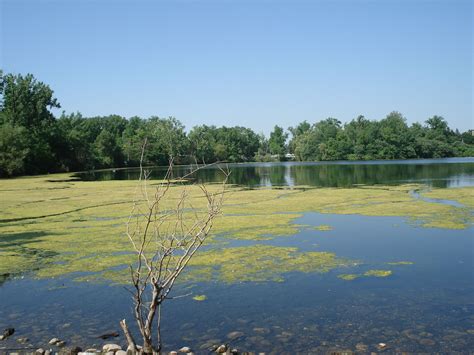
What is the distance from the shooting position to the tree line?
82250 millimetres

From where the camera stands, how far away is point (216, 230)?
1961 centimetres

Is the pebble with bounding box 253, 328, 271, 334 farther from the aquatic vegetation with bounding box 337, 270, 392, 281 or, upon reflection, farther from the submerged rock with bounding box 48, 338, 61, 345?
the aquatic vegetation with bounding box 337, 270, 392, 281

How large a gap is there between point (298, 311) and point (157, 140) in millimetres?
134291

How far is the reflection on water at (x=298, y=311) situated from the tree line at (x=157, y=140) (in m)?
39.8

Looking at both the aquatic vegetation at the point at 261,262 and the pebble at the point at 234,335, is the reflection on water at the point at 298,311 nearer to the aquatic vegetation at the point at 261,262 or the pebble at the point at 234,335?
the pebble at the point at 234,335

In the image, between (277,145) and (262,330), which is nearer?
(262,330)

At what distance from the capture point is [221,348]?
25.3 feet

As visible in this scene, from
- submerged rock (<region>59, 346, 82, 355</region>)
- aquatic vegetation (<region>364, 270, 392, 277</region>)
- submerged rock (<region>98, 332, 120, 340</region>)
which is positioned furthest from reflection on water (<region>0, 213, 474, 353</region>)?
submerged rock (<region>59, 346, 82, 355</region>)

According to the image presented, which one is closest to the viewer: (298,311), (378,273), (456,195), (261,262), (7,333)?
(7,333)

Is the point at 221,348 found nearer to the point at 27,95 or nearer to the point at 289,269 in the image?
the point at 289,269

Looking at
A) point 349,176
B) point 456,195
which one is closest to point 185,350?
point 456,195

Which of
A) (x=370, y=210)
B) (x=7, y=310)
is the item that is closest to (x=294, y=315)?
(x=7, y=310)

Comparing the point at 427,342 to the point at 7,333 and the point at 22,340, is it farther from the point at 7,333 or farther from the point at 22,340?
the point at 7,333

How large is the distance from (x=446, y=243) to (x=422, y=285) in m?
5.56
